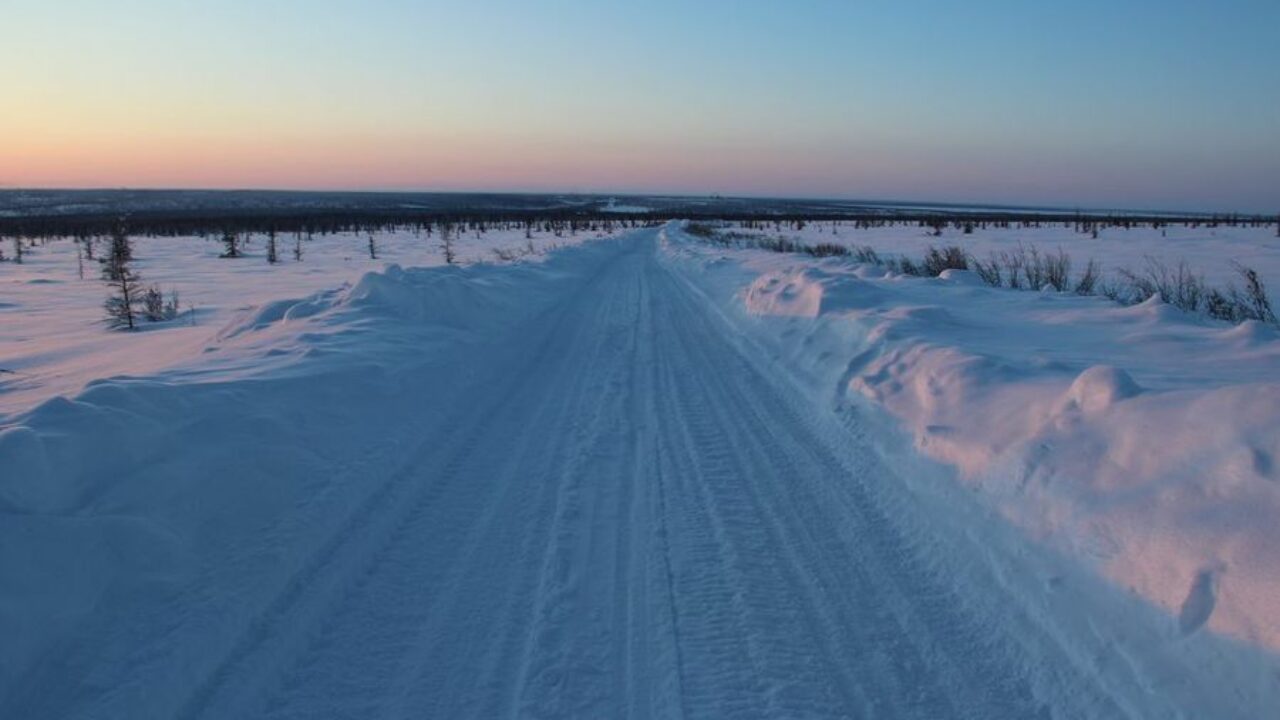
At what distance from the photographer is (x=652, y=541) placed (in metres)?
4.20

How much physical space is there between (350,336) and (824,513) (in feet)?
20.9

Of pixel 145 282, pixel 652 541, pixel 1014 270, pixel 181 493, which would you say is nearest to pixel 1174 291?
pixel 1014 270

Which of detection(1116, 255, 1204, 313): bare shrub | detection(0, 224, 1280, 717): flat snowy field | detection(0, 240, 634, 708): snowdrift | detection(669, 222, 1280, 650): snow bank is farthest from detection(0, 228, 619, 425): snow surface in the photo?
detection(1116, 255, 1204, 313): bare shrub

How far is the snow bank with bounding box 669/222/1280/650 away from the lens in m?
3.23

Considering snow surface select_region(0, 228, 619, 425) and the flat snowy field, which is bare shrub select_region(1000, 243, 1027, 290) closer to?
the flat snowy field

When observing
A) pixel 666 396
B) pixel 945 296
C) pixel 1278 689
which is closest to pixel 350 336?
pixel 666 396

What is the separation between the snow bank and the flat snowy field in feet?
0.07

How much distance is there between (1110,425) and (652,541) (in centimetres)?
286

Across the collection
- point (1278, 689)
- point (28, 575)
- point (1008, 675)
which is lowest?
point (1008, 675)

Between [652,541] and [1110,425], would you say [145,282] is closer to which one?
[652,541]

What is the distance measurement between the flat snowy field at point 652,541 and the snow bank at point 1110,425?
2 cm

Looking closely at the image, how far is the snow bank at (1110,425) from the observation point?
323 cm

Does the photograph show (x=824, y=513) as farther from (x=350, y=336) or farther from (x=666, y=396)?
(x=350, y=336)

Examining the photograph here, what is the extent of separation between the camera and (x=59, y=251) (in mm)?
33000
